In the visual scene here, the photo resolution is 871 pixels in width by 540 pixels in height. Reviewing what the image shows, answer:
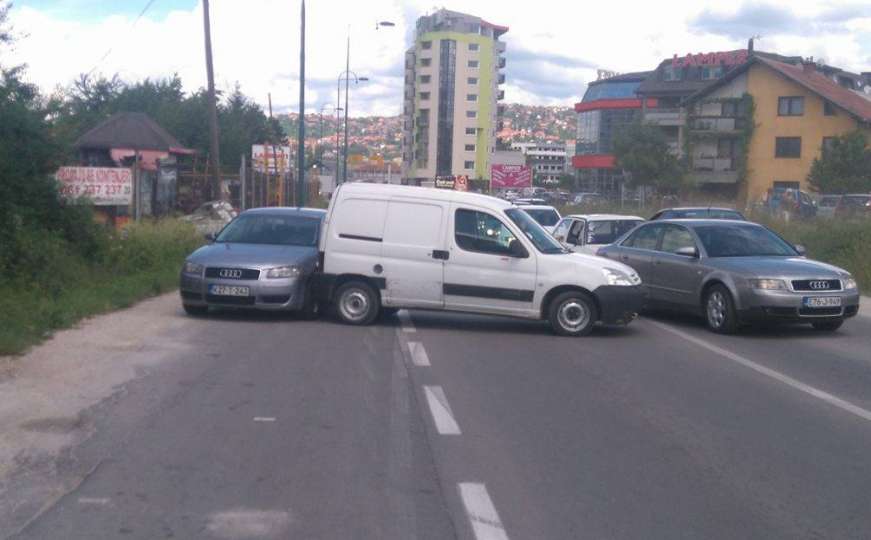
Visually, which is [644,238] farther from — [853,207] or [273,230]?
[853,207]

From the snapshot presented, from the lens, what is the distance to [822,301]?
1449 centimetres

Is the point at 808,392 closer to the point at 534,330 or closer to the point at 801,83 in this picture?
the point at 534,330

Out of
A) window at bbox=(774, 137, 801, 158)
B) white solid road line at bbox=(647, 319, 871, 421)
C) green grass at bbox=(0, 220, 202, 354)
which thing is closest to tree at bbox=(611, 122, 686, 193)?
window at bbox=(774, 137, 801, 158)

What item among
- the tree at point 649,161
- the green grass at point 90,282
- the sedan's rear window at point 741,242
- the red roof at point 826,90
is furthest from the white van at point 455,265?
Answer: the red roof at point 826,90

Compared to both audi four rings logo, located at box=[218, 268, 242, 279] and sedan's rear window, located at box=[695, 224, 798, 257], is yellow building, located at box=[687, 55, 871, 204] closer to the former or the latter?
sedan's rear window, located at box=[695, 224, 798, 257]

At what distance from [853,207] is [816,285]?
1934 cm

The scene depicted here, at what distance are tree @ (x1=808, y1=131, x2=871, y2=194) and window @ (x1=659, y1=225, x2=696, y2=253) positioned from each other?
37.5m

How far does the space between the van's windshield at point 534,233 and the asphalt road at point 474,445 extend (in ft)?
6.06

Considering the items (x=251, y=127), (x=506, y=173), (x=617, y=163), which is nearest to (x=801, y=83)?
(x=617, y=163)

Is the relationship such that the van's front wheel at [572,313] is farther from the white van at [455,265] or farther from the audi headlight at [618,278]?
the audi headlight at [618,278]

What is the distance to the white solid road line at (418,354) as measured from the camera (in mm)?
11695

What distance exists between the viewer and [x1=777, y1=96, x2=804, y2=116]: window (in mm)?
58562

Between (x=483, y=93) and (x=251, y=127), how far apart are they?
4485cm

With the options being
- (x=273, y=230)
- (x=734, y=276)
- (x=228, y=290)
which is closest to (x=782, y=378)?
(x=734, y=276)
